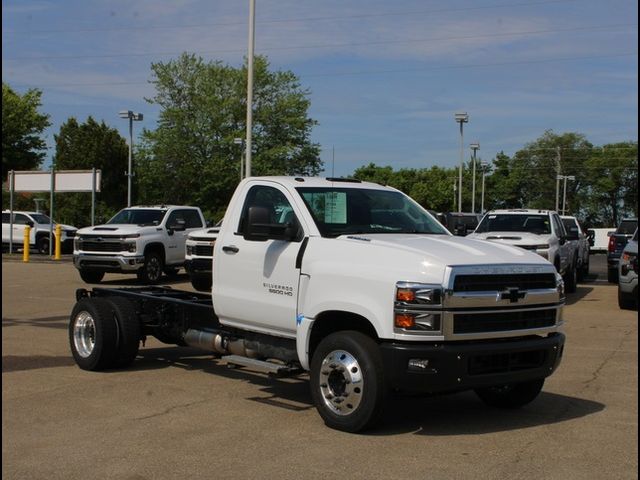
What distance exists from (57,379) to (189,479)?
376 cm

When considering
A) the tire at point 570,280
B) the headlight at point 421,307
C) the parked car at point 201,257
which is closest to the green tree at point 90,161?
the parked car at point 201,257

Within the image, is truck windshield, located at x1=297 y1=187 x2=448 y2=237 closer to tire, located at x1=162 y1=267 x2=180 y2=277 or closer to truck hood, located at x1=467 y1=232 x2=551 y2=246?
truck hood, located at x1=467 y1=232 x2=551 y2=246

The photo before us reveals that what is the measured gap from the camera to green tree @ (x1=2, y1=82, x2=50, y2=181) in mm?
46688

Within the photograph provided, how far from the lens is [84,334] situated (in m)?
9.46

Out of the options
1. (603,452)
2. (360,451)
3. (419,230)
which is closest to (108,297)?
(419,230)

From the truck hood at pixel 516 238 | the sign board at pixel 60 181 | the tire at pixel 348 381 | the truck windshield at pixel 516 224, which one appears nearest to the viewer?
the tire at pixel 348 381

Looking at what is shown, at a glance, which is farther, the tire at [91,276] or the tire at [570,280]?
the tire at [91,276]

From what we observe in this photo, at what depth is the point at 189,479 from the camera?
5.51 metres

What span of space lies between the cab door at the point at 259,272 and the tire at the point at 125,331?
138cm

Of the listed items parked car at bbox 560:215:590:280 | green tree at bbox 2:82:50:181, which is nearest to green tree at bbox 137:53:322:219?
green tree at bbox 2:82:50:181

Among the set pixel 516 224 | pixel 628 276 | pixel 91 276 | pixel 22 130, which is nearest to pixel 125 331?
pixel 628 276

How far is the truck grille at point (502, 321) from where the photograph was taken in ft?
21.3

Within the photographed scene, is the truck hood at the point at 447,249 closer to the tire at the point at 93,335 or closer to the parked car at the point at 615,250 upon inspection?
the tire at the point at 93,335

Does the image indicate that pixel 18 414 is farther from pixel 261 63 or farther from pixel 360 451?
pixel 261 63
